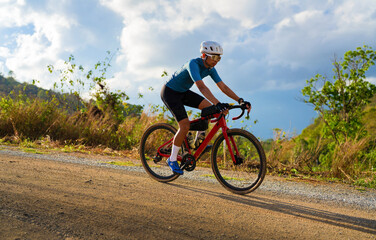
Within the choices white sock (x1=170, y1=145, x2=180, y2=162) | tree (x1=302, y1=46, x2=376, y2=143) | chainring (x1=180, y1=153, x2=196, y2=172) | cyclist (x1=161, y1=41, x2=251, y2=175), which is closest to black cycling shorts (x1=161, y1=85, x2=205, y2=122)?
cyclist (x1=161, y1=41, x2=251, y2=175)

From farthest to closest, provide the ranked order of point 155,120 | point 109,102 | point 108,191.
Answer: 1. point 109,102
2. point 155,120
3. point 108,191

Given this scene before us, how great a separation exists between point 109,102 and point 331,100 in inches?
942

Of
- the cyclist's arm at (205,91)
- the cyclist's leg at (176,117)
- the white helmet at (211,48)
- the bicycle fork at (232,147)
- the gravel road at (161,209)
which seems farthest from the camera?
the cyclist's leg at (176,117)

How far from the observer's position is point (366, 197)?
5070 millimetres

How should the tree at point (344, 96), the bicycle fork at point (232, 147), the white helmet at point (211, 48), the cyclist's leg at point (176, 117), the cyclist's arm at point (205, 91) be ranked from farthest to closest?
1. the tree at point (344, 96)
2. the cyclist's leg at point (176, 117)
3. the bicycle fork at point (232, 147)
4. the white helmet at point (211, 48)
5. the cyclist's arm at point (205, 91)

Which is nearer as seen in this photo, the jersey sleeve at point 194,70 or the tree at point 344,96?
the jersey sleeve at point 194,70

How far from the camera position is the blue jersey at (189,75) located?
15.4 feet

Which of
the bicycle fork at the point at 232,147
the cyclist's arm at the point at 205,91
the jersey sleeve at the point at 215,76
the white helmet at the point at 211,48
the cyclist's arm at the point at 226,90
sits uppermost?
the white helmet at the point at 211,48

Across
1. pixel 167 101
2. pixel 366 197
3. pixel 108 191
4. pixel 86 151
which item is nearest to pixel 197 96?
pixel 167 101

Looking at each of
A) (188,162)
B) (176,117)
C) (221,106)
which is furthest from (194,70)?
(188,162)

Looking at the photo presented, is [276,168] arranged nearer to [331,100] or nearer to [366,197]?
[366,197]

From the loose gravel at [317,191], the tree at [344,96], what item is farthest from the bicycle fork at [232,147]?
the tree at [344,96]

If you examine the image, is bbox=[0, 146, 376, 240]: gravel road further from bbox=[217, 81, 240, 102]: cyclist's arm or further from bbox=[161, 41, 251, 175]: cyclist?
bbox=[217, 81, 240, 102]: cyclist's arm

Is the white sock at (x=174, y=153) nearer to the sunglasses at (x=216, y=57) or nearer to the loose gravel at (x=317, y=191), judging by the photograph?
the loose gravel at (x=317, y=191)
